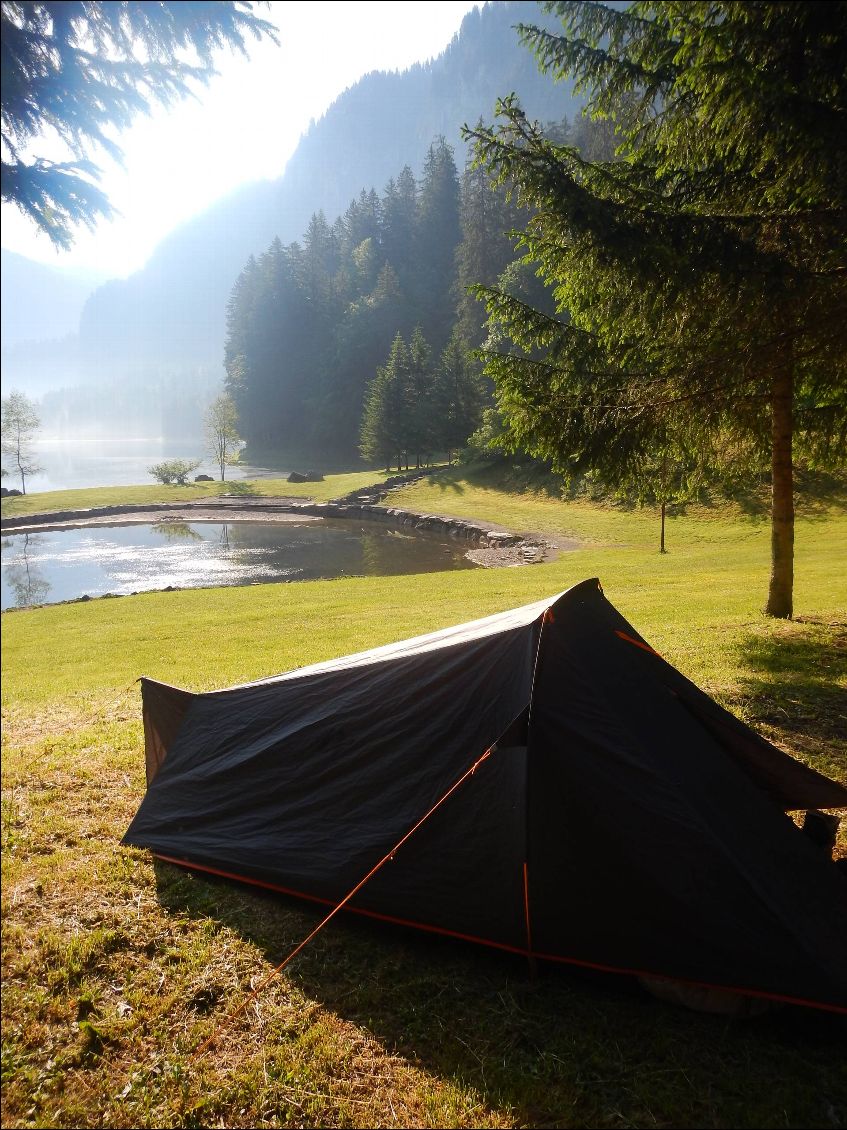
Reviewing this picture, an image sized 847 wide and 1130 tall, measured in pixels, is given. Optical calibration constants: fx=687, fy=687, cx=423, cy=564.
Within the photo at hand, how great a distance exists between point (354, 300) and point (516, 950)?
3103 inches

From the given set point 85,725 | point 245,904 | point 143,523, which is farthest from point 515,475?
point 245,904

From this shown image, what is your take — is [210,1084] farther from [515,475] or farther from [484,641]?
[515,475]

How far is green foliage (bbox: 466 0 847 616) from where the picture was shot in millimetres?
5574

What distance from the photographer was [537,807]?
3.51m

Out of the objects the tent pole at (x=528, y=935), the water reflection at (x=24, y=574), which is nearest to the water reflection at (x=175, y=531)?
the water reflection at (x=24, y=574)

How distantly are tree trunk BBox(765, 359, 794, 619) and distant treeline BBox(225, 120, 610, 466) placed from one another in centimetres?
5102

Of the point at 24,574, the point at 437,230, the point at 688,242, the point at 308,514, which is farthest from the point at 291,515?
the point at 437,230

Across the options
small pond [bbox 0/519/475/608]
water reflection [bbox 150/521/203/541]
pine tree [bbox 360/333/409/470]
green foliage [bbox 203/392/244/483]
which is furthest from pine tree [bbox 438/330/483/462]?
water reflection [bbox 150/521/203/541]

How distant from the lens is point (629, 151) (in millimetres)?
8578

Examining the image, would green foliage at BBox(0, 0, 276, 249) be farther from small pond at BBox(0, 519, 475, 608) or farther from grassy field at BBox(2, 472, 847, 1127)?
small pond at BBox(0, 519, 475, 608)

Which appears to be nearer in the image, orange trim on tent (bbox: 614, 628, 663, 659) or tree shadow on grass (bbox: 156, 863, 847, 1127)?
tree shadow on grass (bbox: 156, 863, 847, 1127)

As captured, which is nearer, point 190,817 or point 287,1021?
point 287,1021

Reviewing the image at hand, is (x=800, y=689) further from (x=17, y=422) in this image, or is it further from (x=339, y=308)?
(x=339, y=308)

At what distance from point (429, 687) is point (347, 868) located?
111cm
